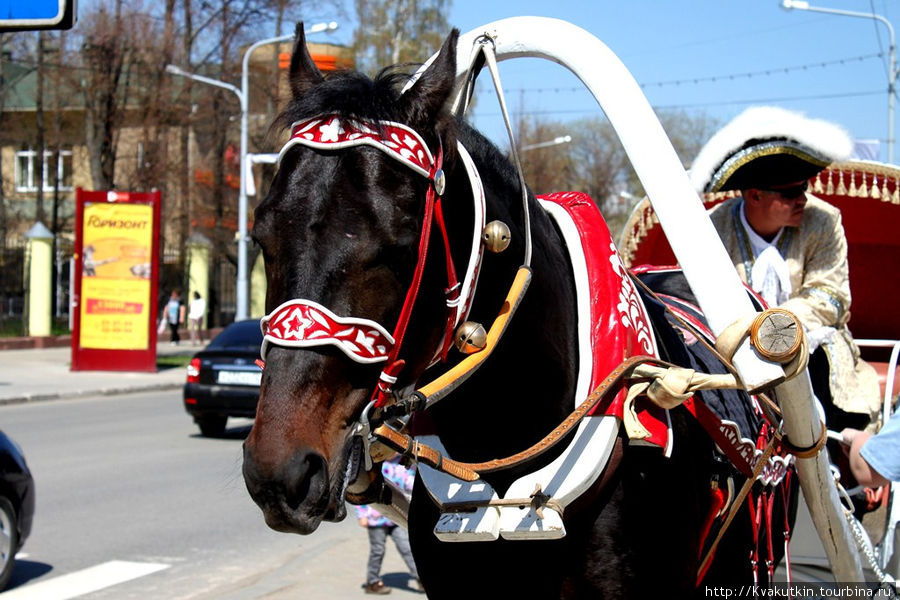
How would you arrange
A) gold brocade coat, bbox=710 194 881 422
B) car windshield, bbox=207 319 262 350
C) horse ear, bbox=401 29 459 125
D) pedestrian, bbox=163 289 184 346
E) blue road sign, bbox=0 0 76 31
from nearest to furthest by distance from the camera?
1. horse ear, bbox=401 29 459 125
2. gold brocade coat, bbox=710 194 881 422
3. blue road sign, bbox=0 0 76 31
4. car windshield, bbox=207 319 262 350
5. pedestrian, bbox=163 289 184 346

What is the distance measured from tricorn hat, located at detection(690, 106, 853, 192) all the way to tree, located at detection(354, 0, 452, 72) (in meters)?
34.1

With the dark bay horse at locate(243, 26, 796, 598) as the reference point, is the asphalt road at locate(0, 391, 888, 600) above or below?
below

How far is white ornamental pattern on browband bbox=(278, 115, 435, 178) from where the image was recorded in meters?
2.30

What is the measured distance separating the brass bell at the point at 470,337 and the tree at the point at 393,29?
35772 millimetres

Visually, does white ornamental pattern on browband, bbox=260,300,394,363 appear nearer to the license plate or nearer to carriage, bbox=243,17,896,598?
carriage, bbox=243,17,896,598

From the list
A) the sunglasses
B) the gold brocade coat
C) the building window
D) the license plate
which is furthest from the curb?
the sunglasses

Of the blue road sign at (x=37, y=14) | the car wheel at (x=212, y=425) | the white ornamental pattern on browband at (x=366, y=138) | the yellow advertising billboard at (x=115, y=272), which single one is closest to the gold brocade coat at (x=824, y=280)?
the white ornamental pattern on browband at (x=366, y=138)

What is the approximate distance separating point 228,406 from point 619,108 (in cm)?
1224

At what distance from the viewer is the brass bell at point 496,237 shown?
2.49 metres

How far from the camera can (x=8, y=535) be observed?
714 cm

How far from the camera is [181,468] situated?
11.7 metres

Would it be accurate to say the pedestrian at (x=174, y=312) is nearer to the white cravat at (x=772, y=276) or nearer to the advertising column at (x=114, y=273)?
the advertising column at (x=114, y=273)

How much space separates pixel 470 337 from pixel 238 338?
13.2 metres

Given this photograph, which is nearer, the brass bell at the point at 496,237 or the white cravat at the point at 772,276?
the brass bell at the point at 496,237
